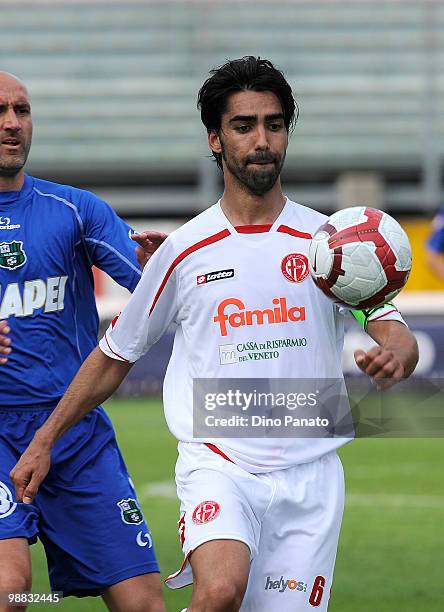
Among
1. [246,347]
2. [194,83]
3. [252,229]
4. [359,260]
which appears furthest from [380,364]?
[194,83]

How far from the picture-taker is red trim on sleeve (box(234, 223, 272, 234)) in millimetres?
4867

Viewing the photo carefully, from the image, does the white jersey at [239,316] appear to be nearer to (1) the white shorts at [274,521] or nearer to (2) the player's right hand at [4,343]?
(1) the white shorts at [274,521]

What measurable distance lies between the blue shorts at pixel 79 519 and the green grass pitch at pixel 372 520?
1959mm

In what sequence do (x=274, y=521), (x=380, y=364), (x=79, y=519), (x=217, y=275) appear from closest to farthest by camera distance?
1. (x=380, y=364)
2. (x=274, y=521)
3. (x=217, y=275)
4. (x=79, y=519)

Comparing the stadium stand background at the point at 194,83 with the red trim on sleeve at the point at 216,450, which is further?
the stadium stand background at the point at 194,83

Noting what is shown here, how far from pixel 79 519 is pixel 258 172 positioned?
1617mm

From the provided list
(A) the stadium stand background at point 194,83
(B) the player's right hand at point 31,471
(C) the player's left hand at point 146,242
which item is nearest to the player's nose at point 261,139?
(C) the player's left hand at point 146,242

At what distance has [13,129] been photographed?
5.44 m

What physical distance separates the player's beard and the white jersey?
15cm

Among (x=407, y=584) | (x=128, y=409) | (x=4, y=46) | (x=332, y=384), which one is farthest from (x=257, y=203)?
(x=4, y=46)

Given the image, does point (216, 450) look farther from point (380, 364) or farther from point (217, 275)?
point (380, 364)

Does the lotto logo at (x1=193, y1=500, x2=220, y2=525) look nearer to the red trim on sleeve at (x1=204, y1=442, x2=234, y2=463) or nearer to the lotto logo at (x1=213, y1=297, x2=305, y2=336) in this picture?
the red trim on sleeve at (x1=204, y1=442, x2=234, y2=463)

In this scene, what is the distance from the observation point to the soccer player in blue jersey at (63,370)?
17.4 feet

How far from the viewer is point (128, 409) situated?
16.1 meters
